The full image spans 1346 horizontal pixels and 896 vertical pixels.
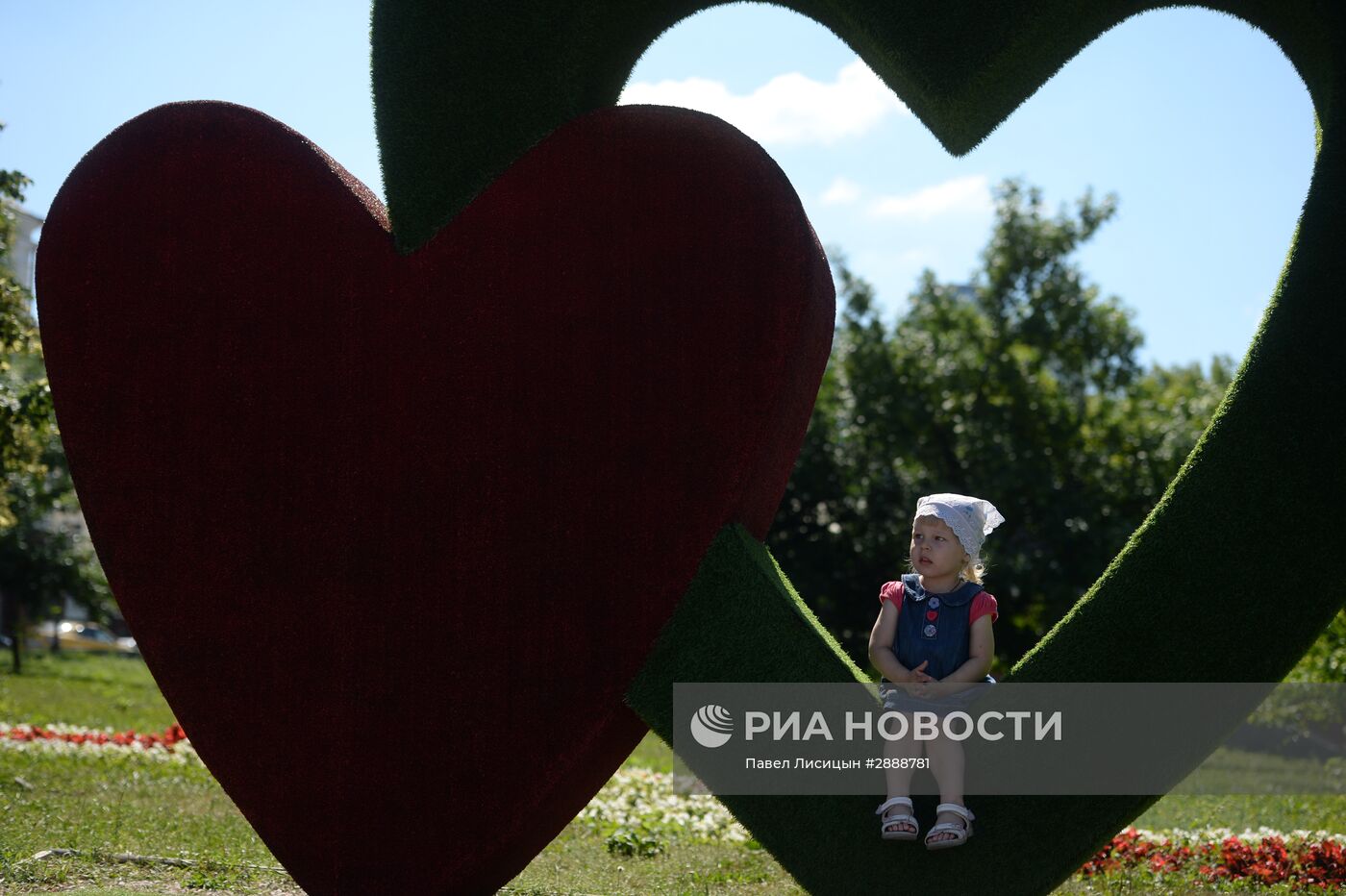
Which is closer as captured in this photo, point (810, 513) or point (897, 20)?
point (897, 20)

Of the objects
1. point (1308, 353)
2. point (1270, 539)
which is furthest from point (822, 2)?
point (1270, 539)

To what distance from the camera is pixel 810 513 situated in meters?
19.1

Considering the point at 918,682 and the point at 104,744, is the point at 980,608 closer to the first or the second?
the point at 918,682

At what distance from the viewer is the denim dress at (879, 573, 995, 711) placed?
433 cm

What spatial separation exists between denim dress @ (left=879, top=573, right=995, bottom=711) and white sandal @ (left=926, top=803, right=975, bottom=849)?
1.16 feet

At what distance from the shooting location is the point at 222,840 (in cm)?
680

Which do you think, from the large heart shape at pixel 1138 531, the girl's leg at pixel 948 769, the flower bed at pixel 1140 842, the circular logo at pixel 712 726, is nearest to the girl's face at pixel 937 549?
the large heart shape at pixel 1138 531

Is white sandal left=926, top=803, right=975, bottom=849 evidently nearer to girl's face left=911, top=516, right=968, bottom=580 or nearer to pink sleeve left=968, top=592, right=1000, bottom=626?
pink sleeve left=968, top=592, right=1000, bottom=626

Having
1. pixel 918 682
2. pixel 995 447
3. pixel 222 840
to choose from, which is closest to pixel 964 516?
pixel 918 682

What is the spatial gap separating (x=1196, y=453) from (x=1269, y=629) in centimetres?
68

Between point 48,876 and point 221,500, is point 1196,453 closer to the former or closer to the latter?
point 221,500

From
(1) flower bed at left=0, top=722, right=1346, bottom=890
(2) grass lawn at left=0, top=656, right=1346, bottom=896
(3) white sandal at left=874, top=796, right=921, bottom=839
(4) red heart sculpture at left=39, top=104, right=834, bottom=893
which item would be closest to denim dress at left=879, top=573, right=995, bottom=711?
(3) white sandal at left=874, top=796, right=921, bottom=839

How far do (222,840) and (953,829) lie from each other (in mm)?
4602

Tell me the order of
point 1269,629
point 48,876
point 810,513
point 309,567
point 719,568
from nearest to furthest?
point 1269,629 → point 719,568 → point 309,567 → point 48,876 → point 810,513
